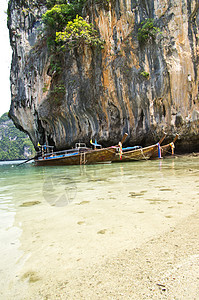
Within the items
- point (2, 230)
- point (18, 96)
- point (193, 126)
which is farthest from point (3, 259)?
point (18, 96)

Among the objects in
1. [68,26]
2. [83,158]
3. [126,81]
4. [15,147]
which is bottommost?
[83,158]

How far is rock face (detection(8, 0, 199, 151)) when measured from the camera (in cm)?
1390

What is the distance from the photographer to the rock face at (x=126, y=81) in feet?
45.6

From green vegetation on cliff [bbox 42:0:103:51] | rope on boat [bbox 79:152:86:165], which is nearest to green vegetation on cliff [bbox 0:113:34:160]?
green vegetation on cliff [bbox 42:0:103:51]

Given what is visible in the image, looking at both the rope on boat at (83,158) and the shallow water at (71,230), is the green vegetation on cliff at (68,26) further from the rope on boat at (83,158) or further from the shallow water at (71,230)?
the shallow water at (71,230)

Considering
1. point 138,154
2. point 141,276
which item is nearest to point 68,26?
point 138,154

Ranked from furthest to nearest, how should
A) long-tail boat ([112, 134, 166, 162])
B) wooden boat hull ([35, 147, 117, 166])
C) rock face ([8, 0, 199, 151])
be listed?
rock face ([8, 0, 199, 151]) < wooden boat hull ([35, 147, 117, 166]) < long-tail boat ([112, 134, 166, 162])

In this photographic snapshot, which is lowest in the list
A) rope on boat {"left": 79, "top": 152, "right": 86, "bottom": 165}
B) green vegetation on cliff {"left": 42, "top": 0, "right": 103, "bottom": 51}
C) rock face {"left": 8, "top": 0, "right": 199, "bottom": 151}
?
rope on boat {"left": 79, "top": 152, "right": 86, "bottom": 165}

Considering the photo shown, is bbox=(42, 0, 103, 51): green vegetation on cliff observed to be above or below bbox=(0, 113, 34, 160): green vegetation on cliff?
above

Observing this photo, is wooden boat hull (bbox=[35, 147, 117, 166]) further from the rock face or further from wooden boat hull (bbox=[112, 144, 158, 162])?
the rock face

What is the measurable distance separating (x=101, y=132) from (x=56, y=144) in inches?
248

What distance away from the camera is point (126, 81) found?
1540cm

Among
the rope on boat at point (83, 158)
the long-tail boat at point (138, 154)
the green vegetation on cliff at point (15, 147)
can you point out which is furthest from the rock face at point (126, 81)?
the green vegetation on cliff at point (15, 147)

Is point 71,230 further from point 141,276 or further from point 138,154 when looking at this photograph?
point 138,154
